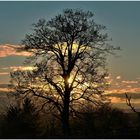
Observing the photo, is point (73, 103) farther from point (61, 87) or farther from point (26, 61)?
point (26, 61)

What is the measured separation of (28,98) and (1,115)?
9.73 meters

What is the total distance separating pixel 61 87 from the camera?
147 feet

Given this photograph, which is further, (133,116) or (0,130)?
(133,116)

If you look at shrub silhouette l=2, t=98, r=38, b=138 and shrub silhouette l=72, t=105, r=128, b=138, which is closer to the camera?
shrub silhouette l=2, t=98, r=38, b=138

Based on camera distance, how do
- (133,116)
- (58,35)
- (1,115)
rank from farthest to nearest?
(133,116) < (1,115) < (58,35)

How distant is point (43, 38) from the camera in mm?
45094

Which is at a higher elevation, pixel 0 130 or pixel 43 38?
pixel 43 38

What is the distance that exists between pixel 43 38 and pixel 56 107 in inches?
279

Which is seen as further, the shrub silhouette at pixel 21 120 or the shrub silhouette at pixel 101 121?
the shrub silhouette at pixel 101 121

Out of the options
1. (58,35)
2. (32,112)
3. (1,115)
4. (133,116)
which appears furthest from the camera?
(133,116)

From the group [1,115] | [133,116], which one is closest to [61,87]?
[1,115]

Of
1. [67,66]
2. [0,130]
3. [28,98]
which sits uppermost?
[67,66]

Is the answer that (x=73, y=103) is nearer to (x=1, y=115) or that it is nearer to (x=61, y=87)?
(x=61, y=87)

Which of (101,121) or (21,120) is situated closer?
(21,120)
